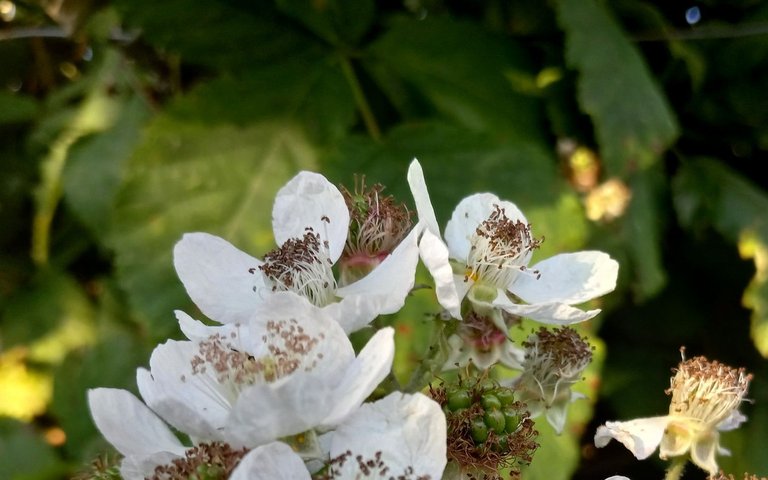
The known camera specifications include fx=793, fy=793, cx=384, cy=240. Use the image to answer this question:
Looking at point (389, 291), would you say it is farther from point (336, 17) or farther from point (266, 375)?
point (336, 17)

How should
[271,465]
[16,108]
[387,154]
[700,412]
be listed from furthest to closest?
[16,108] → [387,154] → [700,412] → [271,465]

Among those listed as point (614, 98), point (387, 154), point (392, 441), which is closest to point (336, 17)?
point (387, 154)

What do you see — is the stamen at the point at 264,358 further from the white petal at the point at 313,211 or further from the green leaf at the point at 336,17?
the green leaf at the point at 336,17

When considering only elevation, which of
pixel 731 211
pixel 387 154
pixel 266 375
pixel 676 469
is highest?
pixel 266 375

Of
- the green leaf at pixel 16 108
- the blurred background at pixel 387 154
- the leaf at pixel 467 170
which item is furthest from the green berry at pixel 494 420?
the green leaf at pixel 16 108

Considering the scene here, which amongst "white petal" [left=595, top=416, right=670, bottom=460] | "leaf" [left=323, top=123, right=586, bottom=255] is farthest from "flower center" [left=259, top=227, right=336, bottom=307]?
"leaf" [left=323, top=123, right=586, bottom=255]

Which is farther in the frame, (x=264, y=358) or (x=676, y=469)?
(x=676, y=469)
